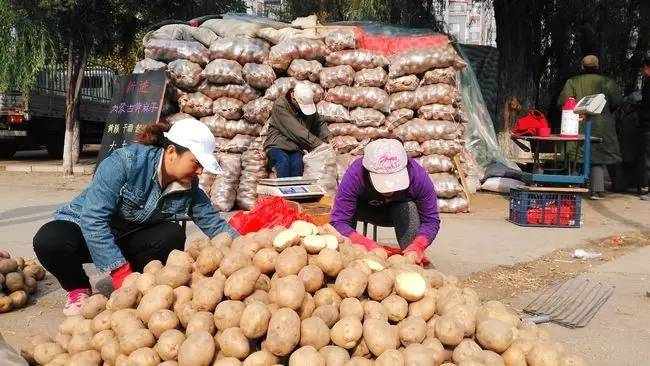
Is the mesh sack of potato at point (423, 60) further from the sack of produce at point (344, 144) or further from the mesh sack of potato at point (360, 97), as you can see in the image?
the sack of produce at point (344, 144)

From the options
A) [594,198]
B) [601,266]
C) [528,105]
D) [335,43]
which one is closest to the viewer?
[601,266]

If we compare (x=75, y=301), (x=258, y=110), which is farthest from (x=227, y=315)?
(x=258, y=110)

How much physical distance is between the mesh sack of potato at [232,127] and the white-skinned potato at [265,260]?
6312 millimetres

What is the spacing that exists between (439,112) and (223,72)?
309cm

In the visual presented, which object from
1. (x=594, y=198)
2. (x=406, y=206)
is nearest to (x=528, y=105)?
(x=594, y=198)

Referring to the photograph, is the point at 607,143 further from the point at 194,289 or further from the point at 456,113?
the point at 194,289

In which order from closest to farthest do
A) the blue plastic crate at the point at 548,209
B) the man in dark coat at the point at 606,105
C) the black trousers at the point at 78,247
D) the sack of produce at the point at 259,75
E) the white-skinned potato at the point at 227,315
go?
the white-skinned potato at the point at 227,315 → the black trousers at the point at 78,247 → the blue plastic crate at the point at 548,209 → the sack of produce at the point at 259,75 → the man in dark coat at the point at 606,105

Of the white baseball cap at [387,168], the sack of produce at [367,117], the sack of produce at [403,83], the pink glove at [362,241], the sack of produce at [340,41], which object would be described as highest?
the sack of produce at [340,41]

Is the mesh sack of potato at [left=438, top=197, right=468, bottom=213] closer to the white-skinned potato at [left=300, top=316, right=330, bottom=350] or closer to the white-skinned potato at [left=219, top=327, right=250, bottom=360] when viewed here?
the white-skinned potato at [left=300, top=316, right=330, bottom=350]

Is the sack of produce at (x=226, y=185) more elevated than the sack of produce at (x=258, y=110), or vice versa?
the sack of produce at (x=258, y=110)

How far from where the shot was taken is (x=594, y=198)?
10.6m

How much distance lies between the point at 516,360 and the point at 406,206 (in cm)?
205

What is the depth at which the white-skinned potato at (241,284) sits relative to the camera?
2.81 m

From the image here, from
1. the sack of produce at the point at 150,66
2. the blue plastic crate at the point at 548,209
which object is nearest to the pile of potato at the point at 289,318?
the blue plastic crate at the point at 548,209
